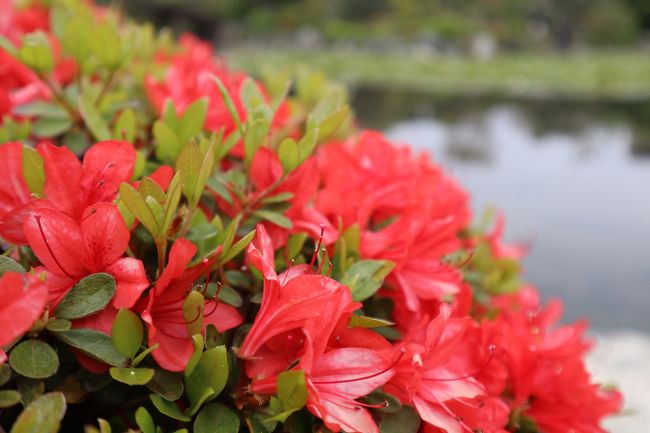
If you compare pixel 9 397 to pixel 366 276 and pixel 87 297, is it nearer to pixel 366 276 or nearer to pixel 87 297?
pixel 87 297

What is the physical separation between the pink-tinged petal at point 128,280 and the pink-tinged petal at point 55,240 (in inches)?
1.3

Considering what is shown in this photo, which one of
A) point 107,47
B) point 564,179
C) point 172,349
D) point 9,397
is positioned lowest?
point 9,397

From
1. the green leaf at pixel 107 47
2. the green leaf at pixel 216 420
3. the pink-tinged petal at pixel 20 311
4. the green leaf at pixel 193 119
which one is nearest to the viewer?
the pink-tinged petal at pixel 20 311

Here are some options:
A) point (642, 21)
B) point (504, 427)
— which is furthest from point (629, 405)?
point (642, 21)

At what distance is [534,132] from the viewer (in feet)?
25.4

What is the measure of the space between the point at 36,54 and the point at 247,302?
17.4 inches

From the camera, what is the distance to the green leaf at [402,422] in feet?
2.02

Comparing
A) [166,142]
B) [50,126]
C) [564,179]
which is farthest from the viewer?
[564,179]

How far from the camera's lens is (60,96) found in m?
0.91

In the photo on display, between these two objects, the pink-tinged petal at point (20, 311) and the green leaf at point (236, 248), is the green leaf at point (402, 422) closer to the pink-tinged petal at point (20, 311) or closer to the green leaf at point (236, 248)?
the green leaf at point (236, 248)

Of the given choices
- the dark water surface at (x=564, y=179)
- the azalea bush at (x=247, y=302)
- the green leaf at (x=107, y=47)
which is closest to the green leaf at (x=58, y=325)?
the azalea bush at (x=247, y=302)

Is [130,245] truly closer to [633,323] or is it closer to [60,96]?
[60,96]

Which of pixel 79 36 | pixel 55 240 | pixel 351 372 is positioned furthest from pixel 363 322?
pixel 79 36

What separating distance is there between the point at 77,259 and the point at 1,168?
131 millimetres
